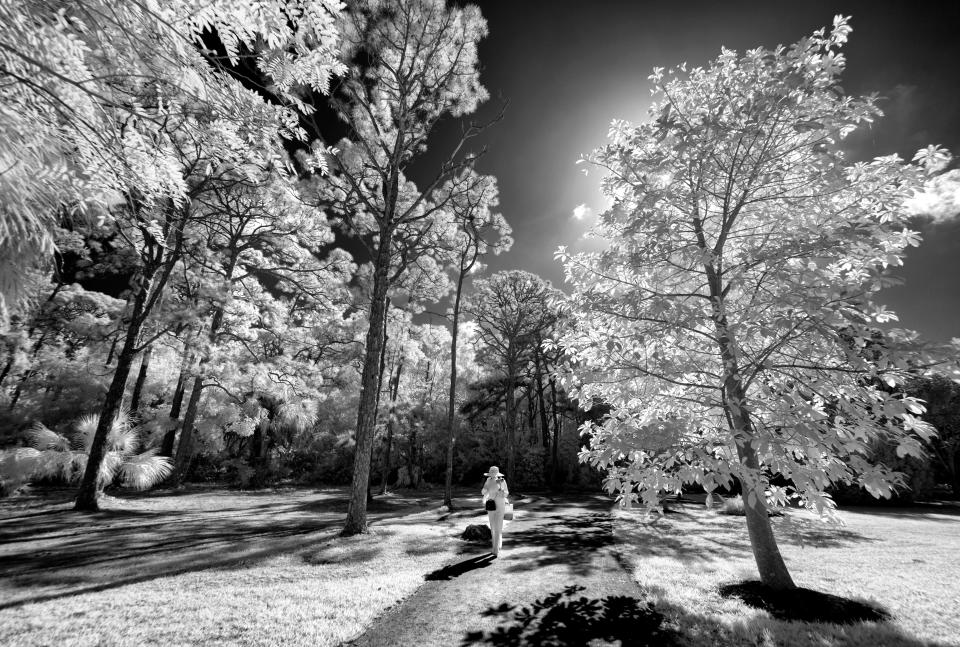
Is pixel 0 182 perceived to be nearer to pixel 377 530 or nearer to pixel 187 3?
pixel 187 3

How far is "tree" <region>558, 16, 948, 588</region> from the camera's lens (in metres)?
3.83

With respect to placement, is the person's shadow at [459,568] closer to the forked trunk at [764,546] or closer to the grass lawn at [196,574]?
the grass lawn at [196,574]

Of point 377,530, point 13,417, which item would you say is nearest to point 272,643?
point 377,530

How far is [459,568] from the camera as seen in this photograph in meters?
6.60

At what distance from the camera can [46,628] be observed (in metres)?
3.48

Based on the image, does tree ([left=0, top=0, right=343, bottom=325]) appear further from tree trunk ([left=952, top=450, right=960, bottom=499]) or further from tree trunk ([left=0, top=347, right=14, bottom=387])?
tree trunk ([left=952, top=450, right=960, bottom=499])

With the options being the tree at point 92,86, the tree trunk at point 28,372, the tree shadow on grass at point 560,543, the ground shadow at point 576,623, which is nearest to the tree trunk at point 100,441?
the tree at point 92,86

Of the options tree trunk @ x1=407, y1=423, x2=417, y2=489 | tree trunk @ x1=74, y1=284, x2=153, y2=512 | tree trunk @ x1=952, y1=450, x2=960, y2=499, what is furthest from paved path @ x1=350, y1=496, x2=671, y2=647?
tree trunk @ x1=952, y1=450, x2=960, y2=499

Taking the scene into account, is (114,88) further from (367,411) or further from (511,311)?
(511,311)

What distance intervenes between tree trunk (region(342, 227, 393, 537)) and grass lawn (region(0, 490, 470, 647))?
54cm

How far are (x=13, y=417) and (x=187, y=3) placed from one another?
24.1 meters

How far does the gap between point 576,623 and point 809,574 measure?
481 centimetres

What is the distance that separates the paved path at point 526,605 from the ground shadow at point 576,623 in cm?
1

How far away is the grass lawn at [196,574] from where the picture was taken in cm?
366
